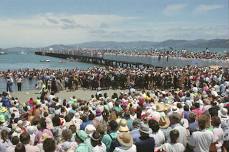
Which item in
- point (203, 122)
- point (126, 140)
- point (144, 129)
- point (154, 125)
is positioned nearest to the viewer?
point (126, 140)

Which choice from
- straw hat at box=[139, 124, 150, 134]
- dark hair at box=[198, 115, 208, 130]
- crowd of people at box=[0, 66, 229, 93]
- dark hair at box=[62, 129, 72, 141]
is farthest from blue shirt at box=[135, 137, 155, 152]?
crowd of people at box=[0, 66, 229, 93]

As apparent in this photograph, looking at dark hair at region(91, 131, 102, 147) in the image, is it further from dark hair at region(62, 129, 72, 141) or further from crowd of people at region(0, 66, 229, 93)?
crowd of people at region(0, 66, 229, 93)

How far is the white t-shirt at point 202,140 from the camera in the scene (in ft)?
29.4

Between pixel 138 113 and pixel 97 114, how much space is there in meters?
1.18

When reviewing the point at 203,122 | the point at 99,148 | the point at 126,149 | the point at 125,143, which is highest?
the point at 203,122

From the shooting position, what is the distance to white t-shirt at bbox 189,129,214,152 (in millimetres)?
8953

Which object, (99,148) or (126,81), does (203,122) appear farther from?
(126,81)

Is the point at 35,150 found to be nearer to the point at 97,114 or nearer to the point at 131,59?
the point at 97,114

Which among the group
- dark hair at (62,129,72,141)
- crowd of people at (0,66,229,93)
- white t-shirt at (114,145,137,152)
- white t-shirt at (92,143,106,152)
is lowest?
crowd of people at (0,66,229,93)

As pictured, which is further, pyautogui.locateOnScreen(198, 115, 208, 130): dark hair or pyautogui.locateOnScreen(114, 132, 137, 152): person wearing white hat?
pyautogui.locateOnScreen(198, 115, 208, 130): dark hair

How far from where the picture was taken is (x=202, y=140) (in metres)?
8.96

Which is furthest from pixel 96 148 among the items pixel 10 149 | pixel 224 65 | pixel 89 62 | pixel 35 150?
pixel 89 62

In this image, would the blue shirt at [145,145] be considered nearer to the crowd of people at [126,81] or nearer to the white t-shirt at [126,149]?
the white t-shirt at [126,149]

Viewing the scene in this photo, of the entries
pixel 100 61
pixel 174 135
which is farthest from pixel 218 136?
pixel 100 61
